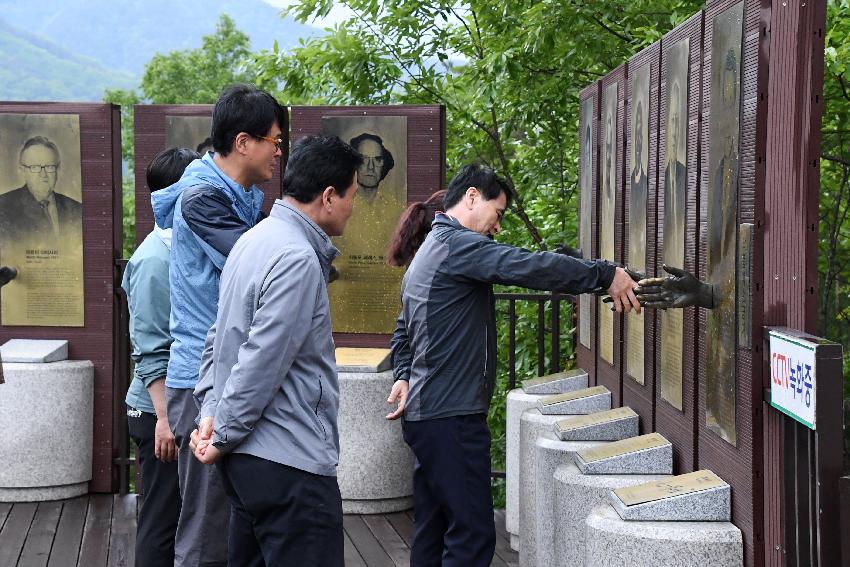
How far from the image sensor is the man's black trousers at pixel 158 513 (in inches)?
194

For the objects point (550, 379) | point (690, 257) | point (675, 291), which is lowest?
point (550, 379)

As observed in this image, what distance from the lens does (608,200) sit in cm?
652

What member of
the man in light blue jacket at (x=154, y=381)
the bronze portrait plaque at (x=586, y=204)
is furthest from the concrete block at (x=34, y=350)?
the man in light blue jacket at (x=154, y=381)

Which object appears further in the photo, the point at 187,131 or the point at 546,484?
the point at 187,131

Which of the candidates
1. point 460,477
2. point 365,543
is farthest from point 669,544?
point 365,543

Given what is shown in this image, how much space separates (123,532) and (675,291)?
4.58 metres

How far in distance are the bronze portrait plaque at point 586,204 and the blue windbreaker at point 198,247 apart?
9.92ft

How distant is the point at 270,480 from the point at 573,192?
1058 cm

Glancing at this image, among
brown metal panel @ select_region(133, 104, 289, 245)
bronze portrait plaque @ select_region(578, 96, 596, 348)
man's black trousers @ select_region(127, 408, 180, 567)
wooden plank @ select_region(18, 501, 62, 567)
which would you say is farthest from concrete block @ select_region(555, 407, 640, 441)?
brown metal panel @ select_region(133, 104, 289, 245)

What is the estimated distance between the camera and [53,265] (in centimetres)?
866

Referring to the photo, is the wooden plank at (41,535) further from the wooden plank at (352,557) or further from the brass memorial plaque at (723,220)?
the brass memorial plaque at (723,220)

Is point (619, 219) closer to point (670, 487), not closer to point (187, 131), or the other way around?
point (670, 487)

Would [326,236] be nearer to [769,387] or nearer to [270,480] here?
[270,480]

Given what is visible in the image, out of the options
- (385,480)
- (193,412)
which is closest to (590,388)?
(385,480)
